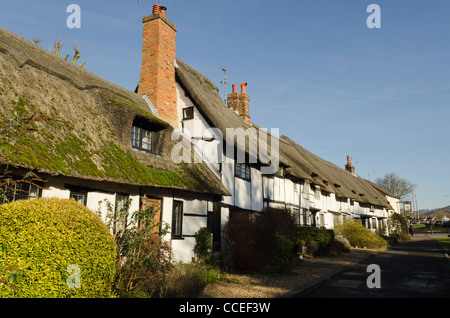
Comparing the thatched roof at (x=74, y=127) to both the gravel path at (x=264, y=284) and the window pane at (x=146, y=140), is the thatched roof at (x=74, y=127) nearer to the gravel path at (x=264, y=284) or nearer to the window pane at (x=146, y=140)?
the window pane at (x=146, y=140)

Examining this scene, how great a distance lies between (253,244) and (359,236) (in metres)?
15.6

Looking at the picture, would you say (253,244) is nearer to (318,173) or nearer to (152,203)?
(152,203)

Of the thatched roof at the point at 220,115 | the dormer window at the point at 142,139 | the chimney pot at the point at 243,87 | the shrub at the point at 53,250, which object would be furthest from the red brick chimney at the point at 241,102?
the shrub at the point at 53,250

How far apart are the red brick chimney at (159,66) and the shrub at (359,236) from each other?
1666 cm

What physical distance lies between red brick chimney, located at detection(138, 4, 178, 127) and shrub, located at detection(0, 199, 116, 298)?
8.38 metres

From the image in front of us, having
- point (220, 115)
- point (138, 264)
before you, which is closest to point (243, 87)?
point (220, 115)

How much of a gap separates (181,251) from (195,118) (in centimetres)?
603

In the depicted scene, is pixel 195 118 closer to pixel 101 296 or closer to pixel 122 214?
pixel 122 214

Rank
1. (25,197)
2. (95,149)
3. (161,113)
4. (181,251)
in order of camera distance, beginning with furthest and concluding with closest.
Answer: (161,113)
(181,251)
(95,149)
(25,197)

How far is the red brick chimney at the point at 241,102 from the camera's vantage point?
72.7ft

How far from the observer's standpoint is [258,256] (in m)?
11.8

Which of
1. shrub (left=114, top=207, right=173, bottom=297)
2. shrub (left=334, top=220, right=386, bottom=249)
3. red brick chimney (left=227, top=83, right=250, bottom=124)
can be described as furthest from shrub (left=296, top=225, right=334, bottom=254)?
shrub (left=114, top=207, right=173, bottom=297)
